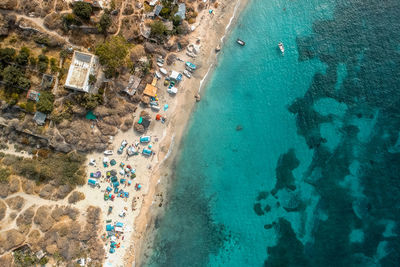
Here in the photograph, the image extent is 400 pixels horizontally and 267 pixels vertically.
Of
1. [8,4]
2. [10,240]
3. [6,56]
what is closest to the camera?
[6,56]

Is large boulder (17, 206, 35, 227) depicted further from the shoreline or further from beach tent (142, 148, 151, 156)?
beach tent (142, 148, 151, 156)

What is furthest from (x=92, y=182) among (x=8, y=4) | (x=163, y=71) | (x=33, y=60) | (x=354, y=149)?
(x=354, y=149)

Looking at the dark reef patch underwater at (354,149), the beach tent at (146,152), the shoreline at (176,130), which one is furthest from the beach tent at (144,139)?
the dark reef patch underwater at (354,149)

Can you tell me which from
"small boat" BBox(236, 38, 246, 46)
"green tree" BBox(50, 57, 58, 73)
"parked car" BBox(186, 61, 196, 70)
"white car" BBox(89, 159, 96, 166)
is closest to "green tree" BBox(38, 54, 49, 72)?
"green tree" BBox(50, 57, 58, 73)

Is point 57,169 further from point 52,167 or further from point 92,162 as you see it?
point 92,162

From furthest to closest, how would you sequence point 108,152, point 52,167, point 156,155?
point 156,155, point 108,152, point 52,167

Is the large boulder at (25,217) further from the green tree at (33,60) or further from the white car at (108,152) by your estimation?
the green tree at (33,60)
